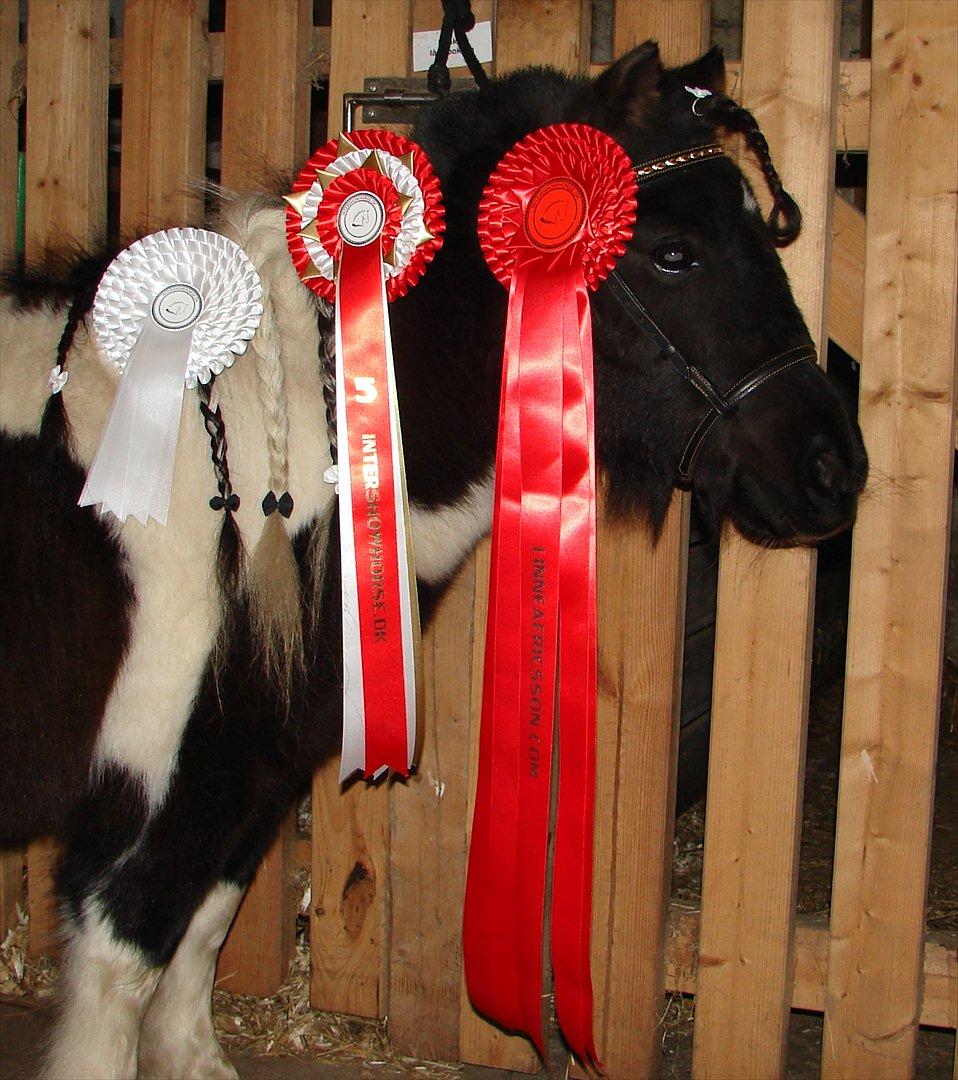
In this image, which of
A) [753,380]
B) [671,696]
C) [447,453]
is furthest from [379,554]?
[671,696]

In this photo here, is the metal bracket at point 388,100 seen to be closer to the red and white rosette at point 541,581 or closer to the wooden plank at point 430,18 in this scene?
the wooden plank at point 430,18

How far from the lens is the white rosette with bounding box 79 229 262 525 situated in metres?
1.85

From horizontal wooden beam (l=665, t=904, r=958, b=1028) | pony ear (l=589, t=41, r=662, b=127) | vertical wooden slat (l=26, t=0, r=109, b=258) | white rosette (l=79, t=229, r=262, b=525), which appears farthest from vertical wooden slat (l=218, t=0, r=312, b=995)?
horizontal wooden beam (l=665, t=904, r=958, b=1028)

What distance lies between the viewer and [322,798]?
289 centimetres

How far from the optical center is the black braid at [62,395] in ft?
6.35

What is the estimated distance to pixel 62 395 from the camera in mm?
1965

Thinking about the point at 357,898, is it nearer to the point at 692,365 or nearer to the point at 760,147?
the point at 692,365

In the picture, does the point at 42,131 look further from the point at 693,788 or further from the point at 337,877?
the point at 693,788

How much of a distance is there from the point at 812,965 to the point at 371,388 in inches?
75.8

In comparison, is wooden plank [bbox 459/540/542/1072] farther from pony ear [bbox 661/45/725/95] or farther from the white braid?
pony ear [bbox 661/45/725/95]

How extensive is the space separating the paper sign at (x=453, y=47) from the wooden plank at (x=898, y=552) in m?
0.96

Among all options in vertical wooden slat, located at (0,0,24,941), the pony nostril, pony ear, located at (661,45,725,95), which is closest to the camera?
the pony nostril

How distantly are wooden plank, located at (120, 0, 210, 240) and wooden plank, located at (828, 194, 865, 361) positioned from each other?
1.74 metres

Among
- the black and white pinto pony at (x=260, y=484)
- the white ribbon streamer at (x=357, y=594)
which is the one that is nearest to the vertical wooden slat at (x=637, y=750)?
the black and white pinto pony at (x=260, y=484)
